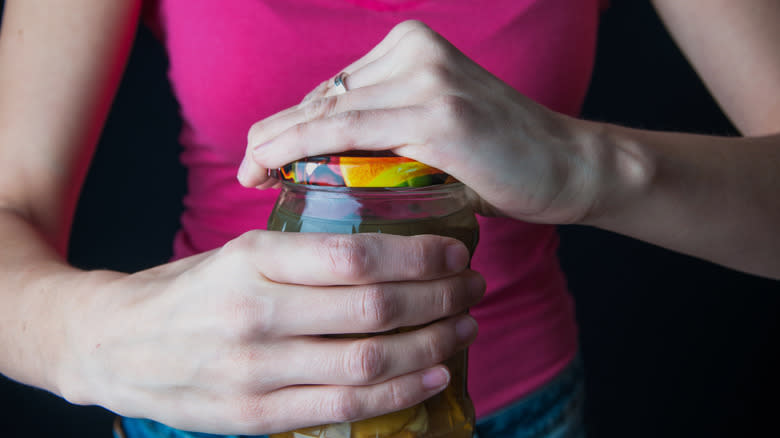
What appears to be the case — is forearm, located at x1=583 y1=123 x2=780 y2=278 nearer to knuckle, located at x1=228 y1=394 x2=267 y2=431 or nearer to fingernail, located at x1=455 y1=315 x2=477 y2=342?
fingernail, located at x1=455 y1=315 x2=477 y2=342

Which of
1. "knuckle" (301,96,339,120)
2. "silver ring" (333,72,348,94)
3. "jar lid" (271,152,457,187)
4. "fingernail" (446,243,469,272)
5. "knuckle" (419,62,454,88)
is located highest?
"knuckle" (419,62,454,88)

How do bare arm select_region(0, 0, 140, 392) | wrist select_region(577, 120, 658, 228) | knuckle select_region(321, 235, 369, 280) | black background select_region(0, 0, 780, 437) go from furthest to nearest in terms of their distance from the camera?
1. black background select_region(0, 0, 780, 437)
2. bare arm select_region(0, 0, 140, 392)
3. wrist select_region(577, 120, 658, 228)
4. knuckle select_region(321, 235, 369, 280)

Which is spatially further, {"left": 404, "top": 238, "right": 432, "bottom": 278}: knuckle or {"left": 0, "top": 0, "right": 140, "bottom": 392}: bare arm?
{"left": 0, "top": 0, "right": 140, "bottom": 392}: bare arm

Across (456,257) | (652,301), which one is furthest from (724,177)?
(652,301)

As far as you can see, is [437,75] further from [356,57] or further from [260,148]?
[356,57]

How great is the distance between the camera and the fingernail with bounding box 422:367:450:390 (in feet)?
1.46

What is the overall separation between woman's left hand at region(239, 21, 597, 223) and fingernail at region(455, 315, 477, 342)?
0.36ft

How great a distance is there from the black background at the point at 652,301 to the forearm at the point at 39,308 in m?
0.63

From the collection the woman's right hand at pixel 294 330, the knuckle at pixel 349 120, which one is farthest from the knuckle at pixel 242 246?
the knuckle at pixel 349 120

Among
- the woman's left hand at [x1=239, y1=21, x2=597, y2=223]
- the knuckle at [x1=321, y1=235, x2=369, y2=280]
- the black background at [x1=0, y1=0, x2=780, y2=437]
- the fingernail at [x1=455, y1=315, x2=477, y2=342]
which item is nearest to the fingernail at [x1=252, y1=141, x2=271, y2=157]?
the woman's left hand at [x1=239, y1=21, x2=597, y2=223]

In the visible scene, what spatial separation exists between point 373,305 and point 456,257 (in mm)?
76

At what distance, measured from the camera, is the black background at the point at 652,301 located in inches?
55.6

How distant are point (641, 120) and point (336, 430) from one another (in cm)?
131

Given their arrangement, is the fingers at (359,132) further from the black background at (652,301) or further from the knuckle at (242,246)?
the black background at (652,301)
